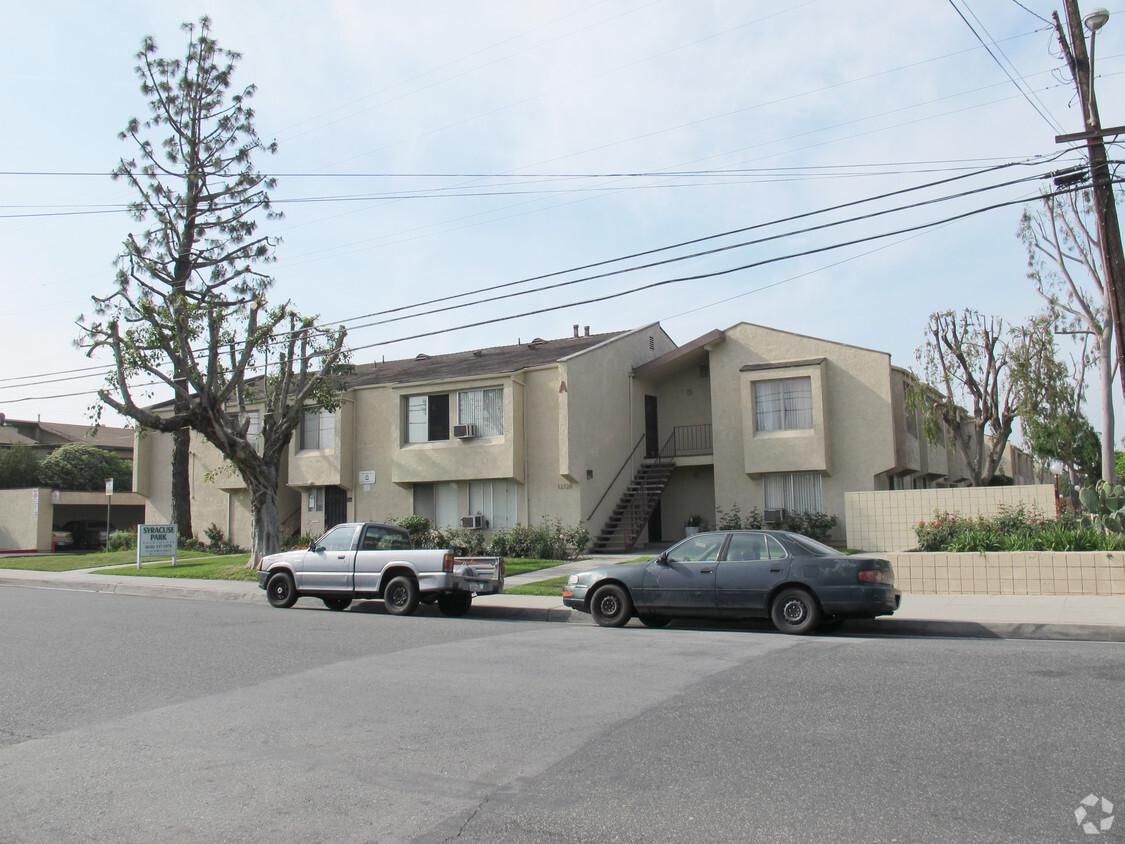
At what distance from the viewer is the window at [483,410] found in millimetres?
26906

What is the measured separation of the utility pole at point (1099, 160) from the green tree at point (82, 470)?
44.2 meters

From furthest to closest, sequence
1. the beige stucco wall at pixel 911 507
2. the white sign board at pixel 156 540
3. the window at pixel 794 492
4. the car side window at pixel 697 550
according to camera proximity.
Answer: the window at pixel 794 492 → the white sign board at pixel 156 540 → the beige stucco wall at pixel 911 507 → the car side window at pixel 697 550

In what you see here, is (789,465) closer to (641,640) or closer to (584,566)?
(584,566)

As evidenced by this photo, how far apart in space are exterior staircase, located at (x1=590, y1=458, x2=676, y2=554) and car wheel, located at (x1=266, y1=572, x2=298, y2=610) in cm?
1064

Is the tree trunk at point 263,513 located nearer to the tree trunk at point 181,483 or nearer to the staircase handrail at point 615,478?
the staircase handrail at point 615,478

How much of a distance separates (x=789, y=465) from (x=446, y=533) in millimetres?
10023

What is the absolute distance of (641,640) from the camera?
11.3m

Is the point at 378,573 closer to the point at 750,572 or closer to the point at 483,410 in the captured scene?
the point at 750,572

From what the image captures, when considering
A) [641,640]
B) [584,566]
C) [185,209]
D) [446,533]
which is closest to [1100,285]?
[584,566]

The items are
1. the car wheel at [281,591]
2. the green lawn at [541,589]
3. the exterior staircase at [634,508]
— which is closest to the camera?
the car wheel at [281,591]

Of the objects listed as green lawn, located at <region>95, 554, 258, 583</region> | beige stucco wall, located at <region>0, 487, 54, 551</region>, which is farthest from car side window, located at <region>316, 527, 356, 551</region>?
beige stucco wall, located at <region>0, 487, 54, 551</region>

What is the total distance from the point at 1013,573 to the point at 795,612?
5.53 metres

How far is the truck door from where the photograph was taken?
16047 millimetres
